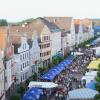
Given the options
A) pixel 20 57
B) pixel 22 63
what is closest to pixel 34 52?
pixel 22 63

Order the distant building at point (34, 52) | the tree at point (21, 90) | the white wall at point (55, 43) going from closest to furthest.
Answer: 1. the tree at point (21, 90)
2. the distant building at point (34, 52)
3. the white wall at point (55, 43)

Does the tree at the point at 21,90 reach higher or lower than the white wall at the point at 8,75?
lower

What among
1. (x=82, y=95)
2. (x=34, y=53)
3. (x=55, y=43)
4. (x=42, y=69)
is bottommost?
(x=42, y=69)

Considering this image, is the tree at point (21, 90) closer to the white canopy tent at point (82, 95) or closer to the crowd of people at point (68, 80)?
the crowd of people at point (68, 80)

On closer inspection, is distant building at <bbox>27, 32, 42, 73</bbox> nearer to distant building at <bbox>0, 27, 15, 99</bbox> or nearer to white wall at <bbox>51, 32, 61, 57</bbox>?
distant building at <bbox>0, 27, 15, 99</bbox>

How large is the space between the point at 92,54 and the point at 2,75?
56522 millimetres

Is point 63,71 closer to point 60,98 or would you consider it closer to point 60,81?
point 60,81

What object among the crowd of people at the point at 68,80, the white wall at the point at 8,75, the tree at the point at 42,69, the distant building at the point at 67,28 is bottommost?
the crowd of people at the point at 68,80

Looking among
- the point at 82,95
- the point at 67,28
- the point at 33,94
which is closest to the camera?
the point at 82,95

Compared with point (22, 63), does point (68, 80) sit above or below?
below

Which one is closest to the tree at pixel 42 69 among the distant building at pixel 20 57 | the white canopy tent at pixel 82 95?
the distant building at pixel 20 57

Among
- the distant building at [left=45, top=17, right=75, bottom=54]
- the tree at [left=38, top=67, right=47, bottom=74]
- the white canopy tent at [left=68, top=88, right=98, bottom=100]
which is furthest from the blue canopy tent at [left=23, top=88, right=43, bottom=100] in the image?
the distant building at [left=45, top=17, right=75, bottom=54]

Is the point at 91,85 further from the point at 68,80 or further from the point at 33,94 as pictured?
the point at 68,80

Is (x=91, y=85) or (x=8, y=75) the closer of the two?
(x=8, y=75)
